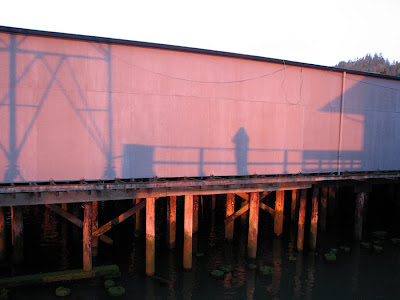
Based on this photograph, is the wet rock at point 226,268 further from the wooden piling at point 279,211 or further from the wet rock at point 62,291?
the wet rock at point 62,291

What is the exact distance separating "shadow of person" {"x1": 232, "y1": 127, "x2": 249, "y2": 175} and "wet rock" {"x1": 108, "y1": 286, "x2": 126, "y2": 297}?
5.15 m

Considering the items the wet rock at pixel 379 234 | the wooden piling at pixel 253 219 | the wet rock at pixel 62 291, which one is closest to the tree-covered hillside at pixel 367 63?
the wet rock at pixel 379 234

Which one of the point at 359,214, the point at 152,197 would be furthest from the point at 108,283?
the point at 359,214

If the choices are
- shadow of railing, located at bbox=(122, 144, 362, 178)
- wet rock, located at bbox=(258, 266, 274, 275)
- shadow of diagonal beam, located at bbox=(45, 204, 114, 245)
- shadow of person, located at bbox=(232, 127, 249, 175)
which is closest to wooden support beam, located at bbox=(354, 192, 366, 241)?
shadow of railing, located at bbox=(122, 144, 362, 178)

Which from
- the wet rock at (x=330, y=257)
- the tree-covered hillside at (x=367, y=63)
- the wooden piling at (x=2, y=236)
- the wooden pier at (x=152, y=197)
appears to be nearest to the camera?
the wooden pier at (x=152, y=197)

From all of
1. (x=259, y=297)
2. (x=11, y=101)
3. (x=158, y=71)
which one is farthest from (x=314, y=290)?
(x=11, y=101)

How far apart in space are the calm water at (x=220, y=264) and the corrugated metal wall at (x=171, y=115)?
142 inches

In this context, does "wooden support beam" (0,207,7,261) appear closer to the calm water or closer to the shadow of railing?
the calm water

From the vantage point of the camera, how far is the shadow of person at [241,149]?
11.5 metres

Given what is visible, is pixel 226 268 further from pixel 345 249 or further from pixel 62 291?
pixel 345 249

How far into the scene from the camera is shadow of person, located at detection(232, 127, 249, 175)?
11.5 m

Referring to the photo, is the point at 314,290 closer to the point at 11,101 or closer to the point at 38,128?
the point at 38,128

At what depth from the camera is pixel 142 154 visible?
33.4ft

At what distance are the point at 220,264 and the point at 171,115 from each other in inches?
238
